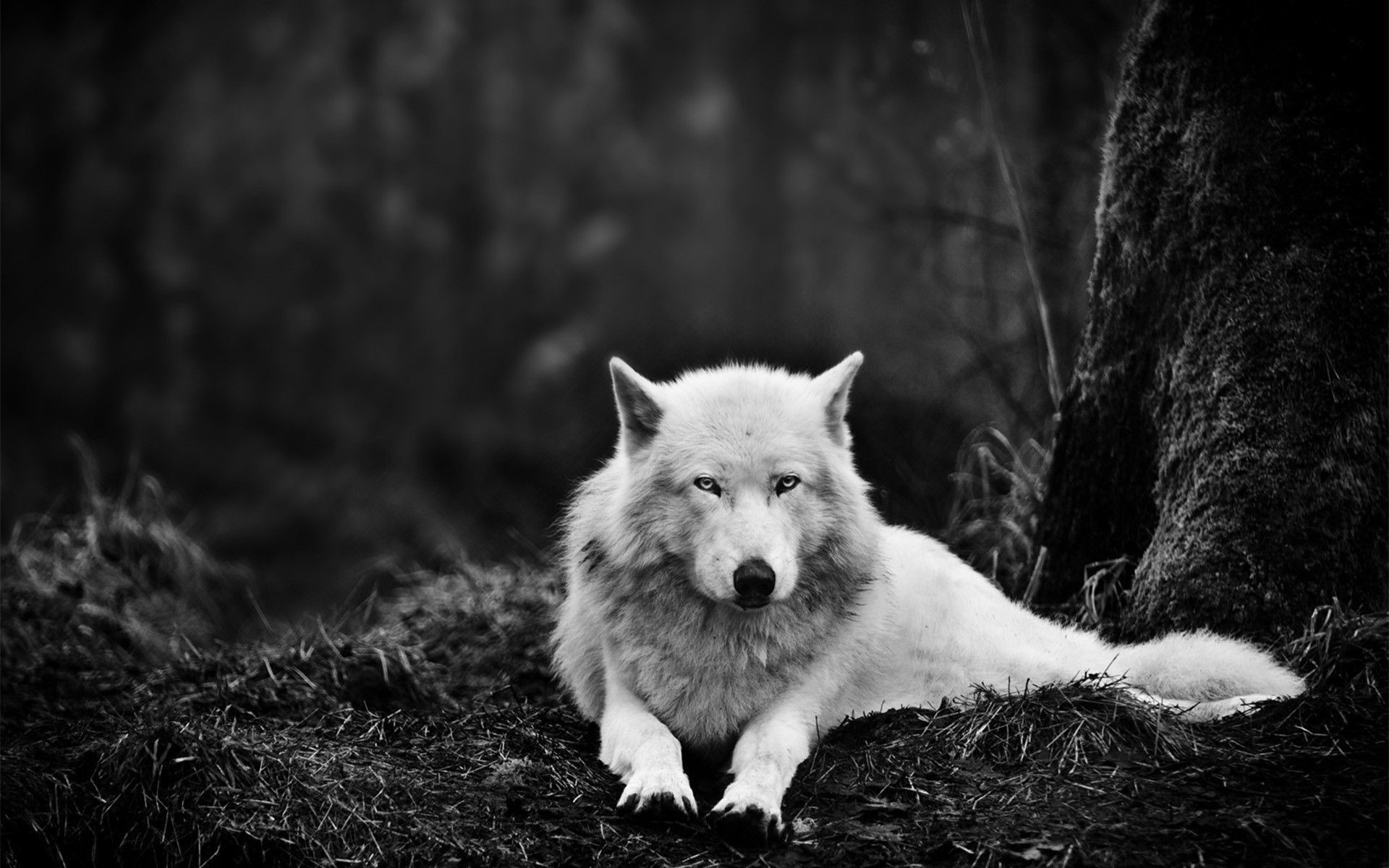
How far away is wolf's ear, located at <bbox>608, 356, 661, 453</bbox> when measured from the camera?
330 cm

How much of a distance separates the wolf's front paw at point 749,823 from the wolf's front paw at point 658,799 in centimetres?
9

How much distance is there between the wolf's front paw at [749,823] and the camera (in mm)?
2641

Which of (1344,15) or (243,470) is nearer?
(1344,15)

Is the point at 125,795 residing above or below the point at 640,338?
below

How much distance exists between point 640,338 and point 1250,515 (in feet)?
18.8

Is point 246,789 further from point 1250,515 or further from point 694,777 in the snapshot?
point 1250,515

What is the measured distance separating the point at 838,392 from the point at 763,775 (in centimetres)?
123

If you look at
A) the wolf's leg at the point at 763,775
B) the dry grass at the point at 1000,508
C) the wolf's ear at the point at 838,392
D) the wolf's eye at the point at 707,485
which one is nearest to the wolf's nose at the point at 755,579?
the wolf's eye at the point at 707,485

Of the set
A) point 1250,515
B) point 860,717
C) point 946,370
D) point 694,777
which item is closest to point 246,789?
point 694,777

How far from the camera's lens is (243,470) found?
447 inches

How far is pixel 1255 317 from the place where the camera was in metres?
3.53

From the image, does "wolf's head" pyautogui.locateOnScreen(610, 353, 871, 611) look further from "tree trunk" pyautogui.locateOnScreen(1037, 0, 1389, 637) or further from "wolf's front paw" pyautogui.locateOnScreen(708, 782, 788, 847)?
"tree trunk" pyautogui.locateOnScreen(1037, 0, 1389, 637)

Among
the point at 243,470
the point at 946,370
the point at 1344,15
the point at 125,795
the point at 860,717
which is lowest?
the point at 243,470

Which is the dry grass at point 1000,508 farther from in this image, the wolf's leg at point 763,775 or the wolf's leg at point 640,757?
the wolf's leg at point 640,757
